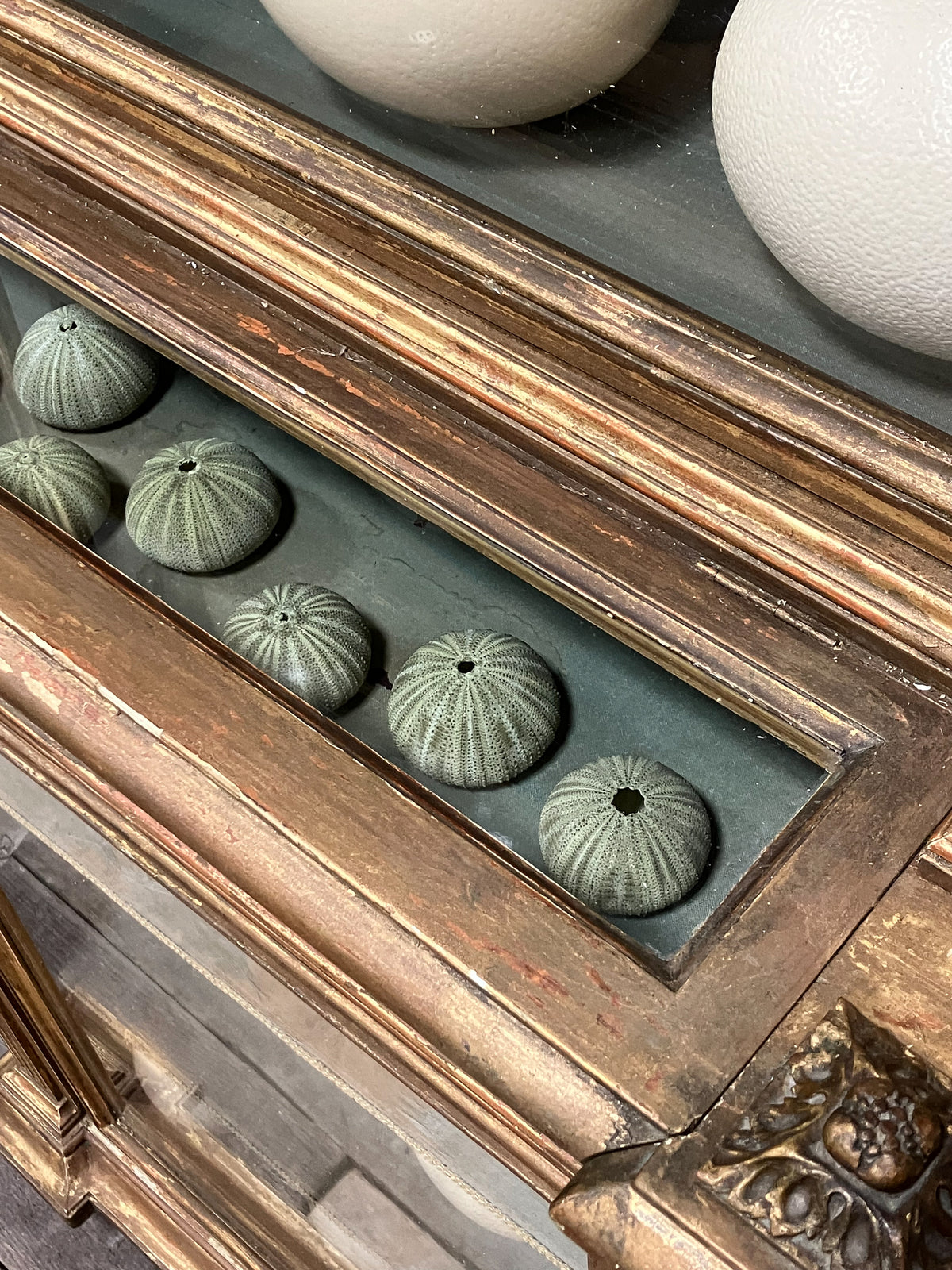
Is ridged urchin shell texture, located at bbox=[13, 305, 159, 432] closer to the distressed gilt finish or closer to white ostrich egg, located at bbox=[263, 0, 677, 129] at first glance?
white ostrich egg, located at bbox=[263, 0, 677, 129]

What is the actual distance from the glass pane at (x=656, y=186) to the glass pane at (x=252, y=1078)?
34cm

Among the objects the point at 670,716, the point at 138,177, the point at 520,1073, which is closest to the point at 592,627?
the point at 670,716

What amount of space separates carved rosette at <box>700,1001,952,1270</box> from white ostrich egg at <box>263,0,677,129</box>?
0.40 metres

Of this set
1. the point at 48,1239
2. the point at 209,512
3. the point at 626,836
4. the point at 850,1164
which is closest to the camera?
the point at 850,1164

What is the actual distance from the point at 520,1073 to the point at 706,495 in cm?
23

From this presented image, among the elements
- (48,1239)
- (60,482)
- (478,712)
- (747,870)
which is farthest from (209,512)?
(48,1239)

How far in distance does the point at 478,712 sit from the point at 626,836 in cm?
9

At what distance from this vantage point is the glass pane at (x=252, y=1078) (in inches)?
20.2

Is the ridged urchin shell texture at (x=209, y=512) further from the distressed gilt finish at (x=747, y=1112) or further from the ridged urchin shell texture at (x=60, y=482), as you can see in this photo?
the distressed gilt finish at (x=747, y=1112)

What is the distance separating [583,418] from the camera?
0.51 metres

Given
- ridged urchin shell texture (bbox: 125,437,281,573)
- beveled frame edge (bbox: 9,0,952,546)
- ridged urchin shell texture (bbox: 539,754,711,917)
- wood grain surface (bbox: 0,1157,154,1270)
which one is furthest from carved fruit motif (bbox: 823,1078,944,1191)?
wood grain surface (bbox: 0,1157,154,1270)

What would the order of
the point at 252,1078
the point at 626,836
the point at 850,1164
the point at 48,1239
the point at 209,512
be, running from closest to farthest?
the point at 850,1164 < the point at 626,836 < the point at 209,512 < the point at 252,1078 < the point at 48,1239

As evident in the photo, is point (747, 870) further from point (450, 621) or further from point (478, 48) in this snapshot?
point (478, 48)

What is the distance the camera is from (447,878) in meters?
0.43
